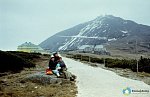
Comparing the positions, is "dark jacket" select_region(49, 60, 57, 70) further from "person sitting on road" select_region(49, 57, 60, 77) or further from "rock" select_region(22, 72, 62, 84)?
"rock" select_region(22, 72, 62, 84)

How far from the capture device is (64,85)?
18375mm

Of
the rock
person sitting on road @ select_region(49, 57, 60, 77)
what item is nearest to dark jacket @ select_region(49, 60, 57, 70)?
person sitting on road @ select_region(49, 57, 60, 77)

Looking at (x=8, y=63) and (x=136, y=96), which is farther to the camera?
(x=8, y=63)

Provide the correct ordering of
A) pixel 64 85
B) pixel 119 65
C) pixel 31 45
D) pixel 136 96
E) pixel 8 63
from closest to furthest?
pixel 136 96
pixel 64 85
pixel 8 63
pixel 119 65
pixel 31 45

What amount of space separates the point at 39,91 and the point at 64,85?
267 cm

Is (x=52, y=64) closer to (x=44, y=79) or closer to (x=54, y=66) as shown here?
(x=54, y=66)

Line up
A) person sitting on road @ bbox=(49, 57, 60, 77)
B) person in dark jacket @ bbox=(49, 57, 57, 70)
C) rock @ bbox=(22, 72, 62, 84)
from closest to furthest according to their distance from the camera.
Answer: rock @ bbox=(22, 72, 62, 84), person sitting on road @ bbox=(49, 57, 60, 77), person in dark jacket @ bbox=(49, 57, 57, 70)

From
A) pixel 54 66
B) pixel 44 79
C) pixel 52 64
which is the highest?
pixel 52 64

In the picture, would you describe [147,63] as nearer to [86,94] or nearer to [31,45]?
[86,94]

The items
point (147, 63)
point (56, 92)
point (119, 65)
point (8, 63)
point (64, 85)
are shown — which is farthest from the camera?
point (119, 65)

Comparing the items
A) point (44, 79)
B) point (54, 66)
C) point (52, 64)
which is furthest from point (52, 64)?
point (44, 79)

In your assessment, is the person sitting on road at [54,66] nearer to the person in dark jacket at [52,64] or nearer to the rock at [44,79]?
the person in dark jacket at [52,64]

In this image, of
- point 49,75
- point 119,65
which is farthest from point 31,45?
point 49,75

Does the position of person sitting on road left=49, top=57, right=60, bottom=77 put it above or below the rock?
above
